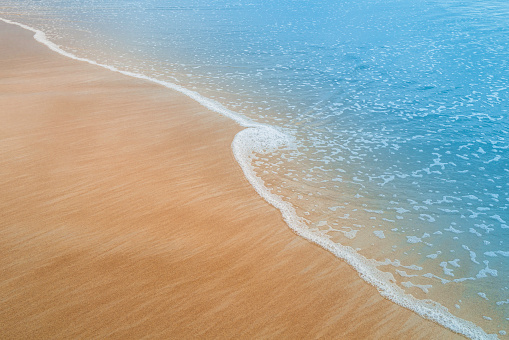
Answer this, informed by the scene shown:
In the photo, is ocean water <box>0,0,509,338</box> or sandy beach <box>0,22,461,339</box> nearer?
sandy beach <box>0,22,461,339</box>

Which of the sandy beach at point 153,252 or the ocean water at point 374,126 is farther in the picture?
the ocean water at point 374,126

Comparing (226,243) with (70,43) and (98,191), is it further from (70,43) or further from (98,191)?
(70,43)

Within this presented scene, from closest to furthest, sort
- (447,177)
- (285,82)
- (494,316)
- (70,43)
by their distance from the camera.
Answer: (494,316)
(447,177)
(285,82)
(70,43)

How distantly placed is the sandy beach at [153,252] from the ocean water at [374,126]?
0.50 m

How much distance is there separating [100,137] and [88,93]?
10.8 ft

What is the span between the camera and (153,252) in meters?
4.98

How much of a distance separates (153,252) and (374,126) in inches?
263

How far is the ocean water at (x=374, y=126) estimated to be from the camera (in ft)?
17.1

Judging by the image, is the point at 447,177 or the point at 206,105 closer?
the point at 447,177

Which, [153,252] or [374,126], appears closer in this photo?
[153,252]

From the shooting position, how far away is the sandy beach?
410 centimetres

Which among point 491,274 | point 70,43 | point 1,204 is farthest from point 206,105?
point 70,43

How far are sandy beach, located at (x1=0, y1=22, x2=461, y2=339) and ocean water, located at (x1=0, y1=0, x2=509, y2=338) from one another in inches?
19.6

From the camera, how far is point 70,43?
17922 mm
